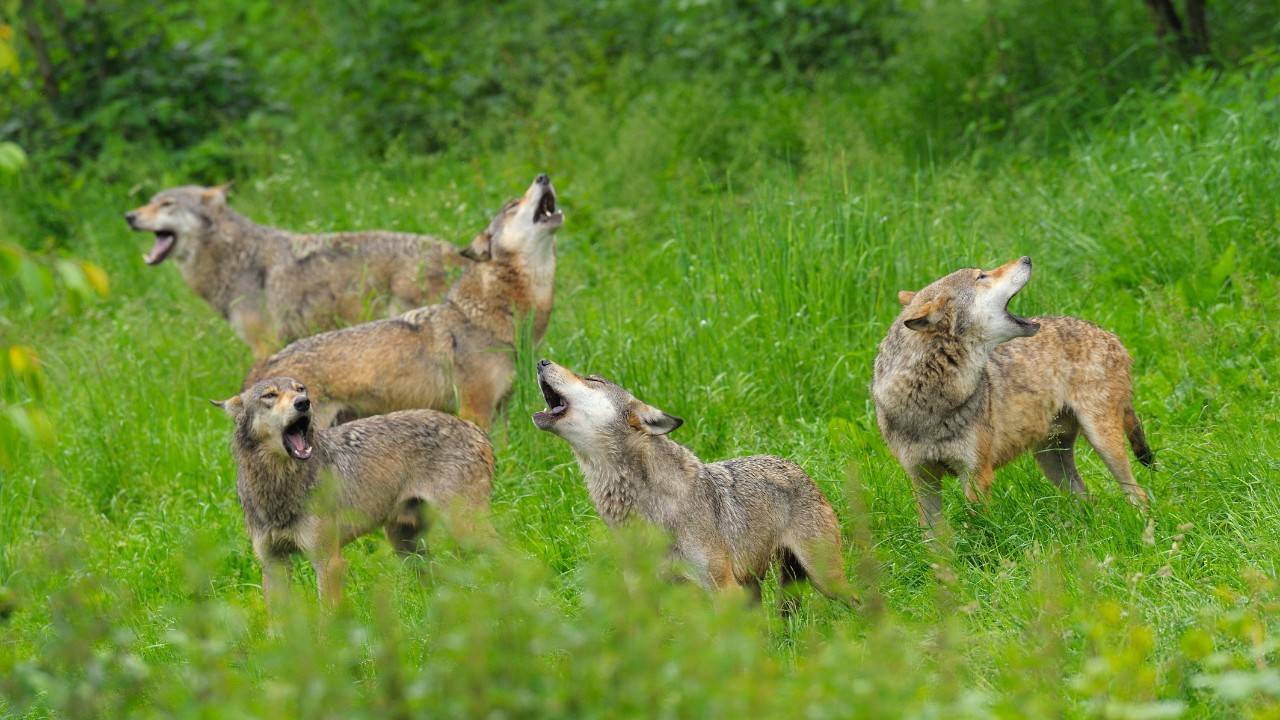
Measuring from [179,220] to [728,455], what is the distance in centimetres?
529

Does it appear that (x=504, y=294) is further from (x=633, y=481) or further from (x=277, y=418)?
(x=633, y=481)

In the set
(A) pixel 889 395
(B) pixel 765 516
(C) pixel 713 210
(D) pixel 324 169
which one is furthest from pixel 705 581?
(D) pixel 324 169

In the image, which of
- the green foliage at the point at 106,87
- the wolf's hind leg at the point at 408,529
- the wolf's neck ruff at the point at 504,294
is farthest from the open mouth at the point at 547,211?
the green foliage at the point at 106,87

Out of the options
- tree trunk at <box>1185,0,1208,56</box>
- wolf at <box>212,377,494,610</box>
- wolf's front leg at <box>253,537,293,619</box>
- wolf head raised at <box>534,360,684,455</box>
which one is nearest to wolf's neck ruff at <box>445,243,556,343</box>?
wolf at <box>212,377,494,610</box>

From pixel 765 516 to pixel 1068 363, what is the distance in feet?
6.26

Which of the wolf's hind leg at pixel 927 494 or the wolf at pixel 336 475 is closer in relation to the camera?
the wolf's hind leg at pixel 927 494

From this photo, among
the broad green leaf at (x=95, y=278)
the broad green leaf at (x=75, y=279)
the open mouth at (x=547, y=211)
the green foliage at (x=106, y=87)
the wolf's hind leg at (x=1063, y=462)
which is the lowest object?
the green foliage at (x=106, y=87)

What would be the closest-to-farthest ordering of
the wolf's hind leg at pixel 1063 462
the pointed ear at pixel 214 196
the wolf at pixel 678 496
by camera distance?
the wolf at pixel 678 496
the wolf's hind leg at pixel 1063 462
the pointed ear at pixel 214 196

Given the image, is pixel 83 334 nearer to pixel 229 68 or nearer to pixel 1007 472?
pixel 229 68

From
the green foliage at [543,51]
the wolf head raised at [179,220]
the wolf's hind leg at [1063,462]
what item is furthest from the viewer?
the green foliage at [543,51]

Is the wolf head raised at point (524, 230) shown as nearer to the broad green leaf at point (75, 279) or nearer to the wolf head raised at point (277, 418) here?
the wolf head raised at point (277, 418)

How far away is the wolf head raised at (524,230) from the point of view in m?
9.12

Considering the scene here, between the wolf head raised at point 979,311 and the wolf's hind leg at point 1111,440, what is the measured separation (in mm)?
705

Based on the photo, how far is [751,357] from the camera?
8609 mm
